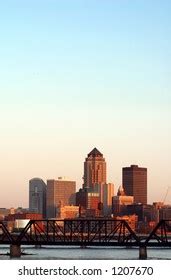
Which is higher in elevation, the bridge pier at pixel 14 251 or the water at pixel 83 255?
the bridge pier at pixel 14 251

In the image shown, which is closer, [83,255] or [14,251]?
[14,251]

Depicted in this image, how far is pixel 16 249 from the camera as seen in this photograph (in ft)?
303

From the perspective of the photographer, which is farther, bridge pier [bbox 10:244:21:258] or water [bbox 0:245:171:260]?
water [bbox 0:245:171:260]

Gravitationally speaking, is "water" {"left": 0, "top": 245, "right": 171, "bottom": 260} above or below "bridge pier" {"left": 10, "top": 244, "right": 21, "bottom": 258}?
below

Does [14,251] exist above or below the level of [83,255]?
above

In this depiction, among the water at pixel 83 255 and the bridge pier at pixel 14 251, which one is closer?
the bridge pier at pixel 14 251
